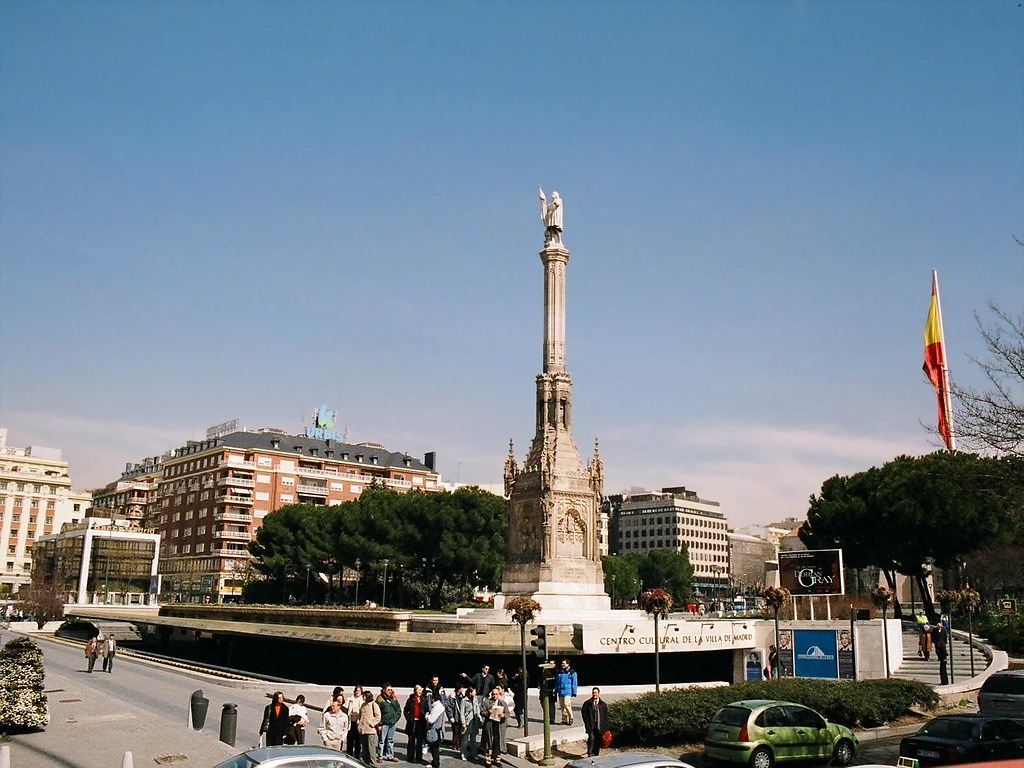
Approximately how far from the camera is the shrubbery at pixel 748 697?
20484 mm

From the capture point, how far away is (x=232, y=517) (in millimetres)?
103625

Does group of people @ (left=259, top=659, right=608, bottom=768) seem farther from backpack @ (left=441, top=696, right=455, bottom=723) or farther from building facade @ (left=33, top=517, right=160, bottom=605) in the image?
building facade @ (left=33, top=517, right=160, bottom=605)

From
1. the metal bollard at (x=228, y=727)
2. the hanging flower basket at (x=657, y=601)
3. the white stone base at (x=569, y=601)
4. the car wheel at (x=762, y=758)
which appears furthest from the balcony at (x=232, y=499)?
the car wheel at (x=762, y=758)

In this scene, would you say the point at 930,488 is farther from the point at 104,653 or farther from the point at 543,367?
the point at 104,653

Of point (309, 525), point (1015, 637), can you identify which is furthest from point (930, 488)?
point (309, 525)

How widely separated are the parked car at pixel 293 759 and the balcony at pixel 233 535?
314ft

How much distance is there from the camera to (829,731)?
1848cm

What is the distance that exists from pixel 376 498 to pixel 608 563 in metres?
34.9

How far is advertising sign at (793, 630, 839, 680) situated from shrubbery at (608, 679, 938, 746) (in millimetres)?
7054

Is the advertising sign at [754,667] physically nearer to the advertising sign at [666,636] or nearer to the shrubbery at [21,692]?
the advertising sign at [666,636]

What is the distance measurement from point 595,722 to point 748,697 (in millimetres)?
4557

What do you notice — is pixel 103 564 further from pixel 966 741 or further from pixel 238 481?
pixel 966 741

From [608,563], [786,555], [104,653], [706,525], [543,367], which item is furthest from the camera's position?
[706,525]

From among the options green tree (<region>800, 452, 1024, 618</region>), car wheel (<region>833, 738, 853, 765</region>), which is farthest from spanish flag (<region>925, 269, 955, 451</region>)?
car wheel (<region>833, 738, 853, 765</region>)
